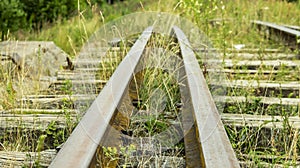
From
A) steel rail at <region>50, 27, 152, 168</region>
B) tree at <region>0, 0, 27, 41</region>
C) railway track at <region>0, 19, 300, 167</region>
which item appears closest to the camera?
steel rail at <region>50, 27, 152, 168</region>

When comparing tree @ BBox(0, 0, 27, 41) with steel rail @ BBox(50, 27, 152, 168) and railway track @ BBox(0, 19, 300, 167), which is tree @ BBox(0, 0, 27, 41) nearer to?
railway track @ BBox(0, 19, 300, 167)

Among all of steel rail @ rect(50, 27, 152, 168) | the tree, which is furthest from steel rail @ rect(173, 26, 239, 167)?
the tree

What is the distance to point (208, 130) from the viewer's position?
1.75 metres

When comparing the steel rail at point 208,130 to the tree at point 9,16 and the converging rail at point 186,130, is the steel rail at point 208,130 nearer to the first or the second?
the converging rail at point 186,130

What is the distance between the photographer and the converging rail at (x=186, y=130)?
1.48m

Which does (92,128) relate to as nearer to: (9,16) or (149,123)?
(149,123)

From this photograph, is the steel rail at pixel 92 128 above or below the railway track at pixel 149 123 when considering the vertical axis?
above

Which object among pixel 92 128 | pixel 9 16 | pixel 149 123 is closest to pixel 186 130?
pixel 149 123

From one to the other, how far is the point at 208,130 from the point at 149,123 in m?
0.58

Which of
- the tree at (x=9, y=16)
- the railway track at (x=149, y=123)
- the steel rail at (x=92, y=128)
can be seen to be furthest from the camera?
the tree at (x=9, y=16)

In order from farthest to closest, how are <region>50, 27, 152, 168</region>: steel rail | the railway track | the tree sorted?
1. the tree
2. the railway track
3. <region>50, 27, 152, 168</region>: steel rail

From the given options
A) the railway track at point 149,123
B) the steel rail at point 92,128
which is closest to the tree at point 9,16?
the railway track at point 149,123

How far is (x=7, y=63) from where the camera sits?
3561 millimetres

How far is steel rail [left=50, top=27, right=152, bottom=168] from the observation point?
146 cm
